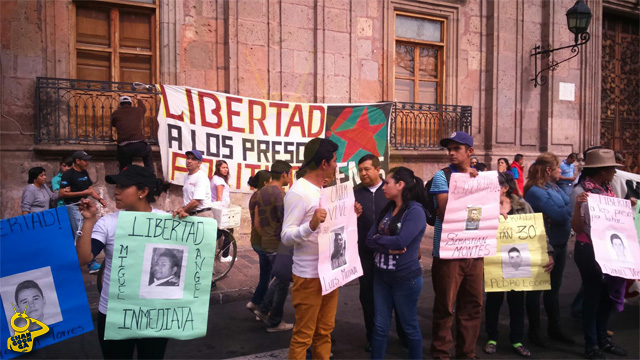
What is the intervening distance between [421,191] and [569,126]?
1124 cm

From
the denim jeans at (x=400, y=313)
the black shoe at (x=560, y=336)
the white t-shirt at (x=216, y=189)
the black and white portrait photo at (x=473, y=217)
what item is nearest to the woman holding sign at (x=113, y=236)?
the denim jeans at (x=400, y=313)

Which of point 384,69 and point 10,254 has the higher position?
point 384,69

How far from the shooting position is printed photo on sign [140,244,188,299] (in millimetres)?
2967

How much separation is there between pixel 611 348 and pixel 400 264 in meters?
2.52

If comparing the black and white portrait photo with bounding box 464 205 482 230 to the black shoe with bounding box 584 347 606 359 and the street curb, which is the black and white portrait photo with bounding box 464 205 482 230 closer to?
the black shoe with bounding box 584 347 606 359

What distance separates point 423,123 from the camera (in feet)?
38.9

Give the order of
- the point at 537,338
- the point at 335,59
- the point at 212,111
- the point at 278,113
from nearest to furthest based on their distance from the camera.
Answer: the point at 537,338, the point at 212,111, the point at 278,113, the point at 335,59

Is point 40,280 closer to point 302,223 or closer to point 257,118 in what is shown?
point 302,223

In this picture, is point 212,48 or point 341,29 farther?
point 341,29

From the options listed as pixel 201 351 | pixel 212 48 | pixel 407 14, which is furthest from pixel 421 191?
pixel 407 14

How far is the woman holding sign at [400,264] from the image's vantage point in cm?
374

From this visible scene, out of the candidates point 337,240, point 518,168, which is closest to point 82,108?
point 337,240

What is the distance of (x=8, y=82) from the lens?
811cm

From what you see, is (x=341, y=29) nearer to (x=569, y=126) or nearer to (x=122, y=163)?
(x=122, y=163)
